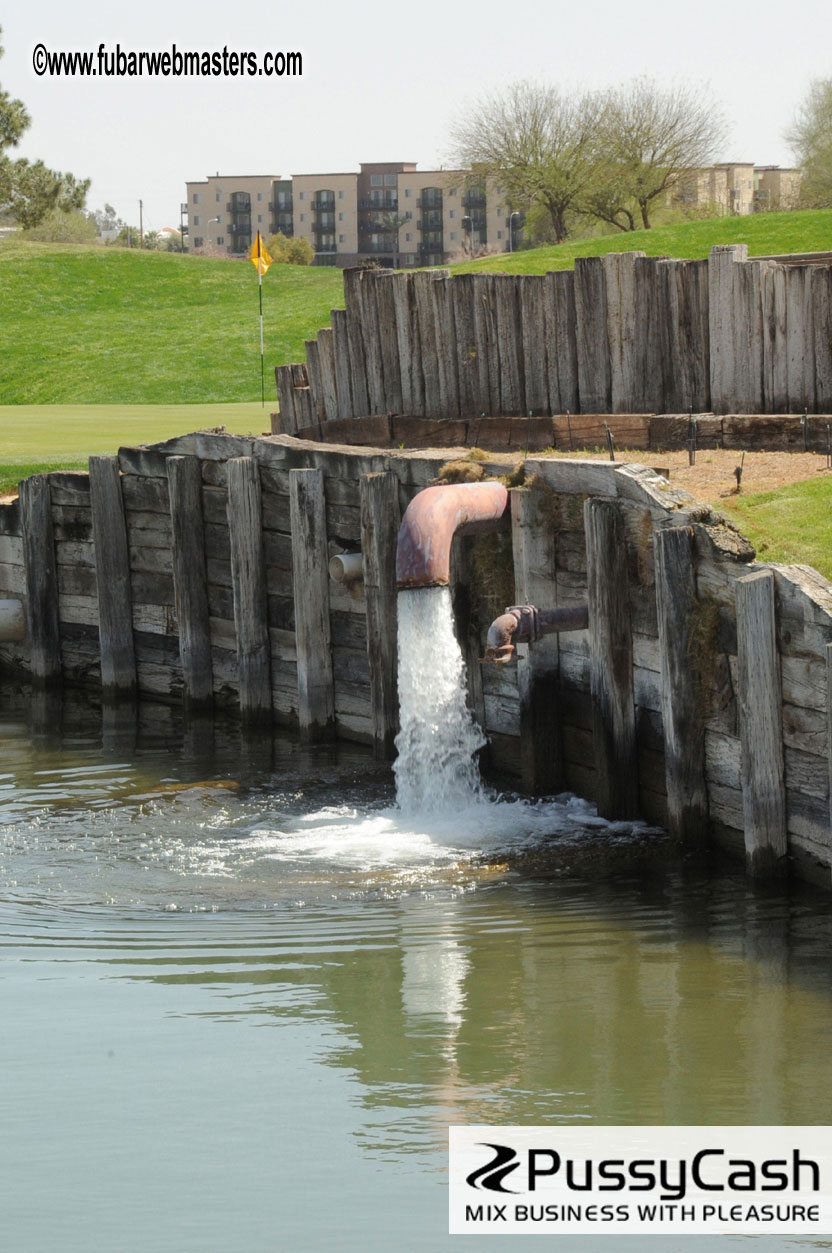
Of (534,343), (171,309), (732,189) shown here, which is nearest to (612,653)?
(534,343)

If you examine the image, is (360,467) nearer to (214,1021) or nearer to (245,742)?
(245,742)

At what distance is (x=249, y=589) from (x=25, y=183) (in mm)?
26235

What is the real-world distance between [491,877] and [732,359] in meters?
5.37

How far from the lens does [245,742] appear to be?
12.7 meters

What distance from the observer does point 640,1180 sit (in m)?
5.51

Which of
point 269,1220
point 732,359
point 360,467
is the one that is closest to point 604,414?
point 732,359

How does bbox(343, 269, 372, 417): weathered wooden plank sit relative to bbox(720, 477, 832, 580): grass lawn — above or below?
above

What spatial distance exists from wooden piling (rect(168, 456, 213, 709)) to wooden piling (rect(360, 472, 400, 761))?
7.07 feet

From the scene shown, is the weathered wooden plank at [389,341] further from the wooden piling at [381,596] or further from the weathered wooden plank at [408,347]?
the wooden piling at [381,596]

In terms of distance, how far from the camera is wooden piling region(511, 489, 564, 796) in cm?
1045

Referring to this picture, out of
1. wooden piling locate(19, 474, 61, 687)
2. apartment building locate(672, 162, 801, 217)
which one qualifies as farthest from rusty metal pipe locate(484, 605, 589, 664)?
apartment building locate(672, 162, 801, 217)

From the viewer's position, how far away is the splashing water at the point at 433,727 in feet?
34.5

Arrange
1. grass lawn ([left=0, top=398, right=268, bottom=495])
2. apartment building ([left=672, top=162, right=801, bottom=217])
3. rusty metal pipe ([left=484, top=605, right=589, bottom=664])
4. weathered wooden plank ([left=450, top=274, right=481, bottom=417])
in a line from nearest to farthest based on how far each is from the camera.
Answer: rusty metal pipe ([left=484, top=605, right=589, bottom=664]) < weathered wooden plank ([left=450, top=274, right=481, bottom=417]) < grass lawn ([left=0, top=398, right=268, bottom=495]) < apartment building ([left=672, top=162, right=801, bottom=217])

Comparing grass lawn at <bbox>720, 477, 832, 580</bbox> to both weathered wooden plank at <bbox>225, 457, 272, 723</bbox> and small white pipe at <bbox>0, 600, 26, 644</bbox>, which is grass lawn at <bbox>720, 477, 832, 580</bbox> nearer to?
weathered wooden plank at <bbox>225, 457, 272, 723</bbox>
